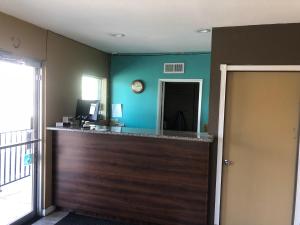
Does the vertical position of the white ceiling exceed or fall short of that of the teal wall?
it exceeds it

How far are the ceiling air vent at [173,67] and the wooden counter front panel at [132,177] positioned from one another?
195 cm

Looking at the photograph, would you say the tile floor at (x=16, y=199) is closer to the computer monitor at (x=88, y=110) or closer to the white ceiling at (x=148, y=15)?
the computer monitor at (x=88, y=110)

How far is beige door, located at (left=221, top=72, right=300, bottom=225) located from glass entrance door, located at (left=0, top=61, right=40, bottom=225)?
226 cm

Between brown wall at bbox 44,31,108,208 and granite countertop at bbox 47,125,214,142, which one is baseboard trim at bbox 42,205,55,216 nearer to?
brown wall at bbox 44,31,108,208

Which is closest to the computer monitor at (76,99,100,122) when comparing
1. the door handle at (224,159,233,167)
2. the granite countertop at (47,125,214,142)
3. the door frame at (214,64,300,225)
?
the granite countertop at (47,125,214,142)

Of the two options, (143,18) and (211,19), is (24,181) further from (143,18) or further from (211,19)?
(211,19)

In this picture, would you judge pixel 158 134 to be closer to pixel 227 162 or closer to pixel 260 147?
pixel 227 162

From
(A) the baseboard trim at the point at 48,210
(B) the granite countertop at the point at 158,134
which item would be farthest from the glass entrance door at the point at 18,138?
(B) the granite countertop at the point at 158,134

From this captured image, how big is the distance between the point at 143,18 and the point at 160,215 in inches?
85.1

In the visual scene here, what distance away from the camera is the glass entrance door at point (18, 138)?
9.89 ft

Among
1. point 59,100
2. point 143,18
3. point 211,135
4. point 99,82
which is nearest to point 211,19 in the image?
point 143,18

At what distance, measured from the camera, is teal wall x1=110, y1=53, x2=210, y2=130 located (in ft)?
15.2

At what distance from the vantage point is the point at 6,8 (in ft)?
8.56

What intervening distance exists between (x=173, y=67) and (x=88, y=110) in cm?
172
